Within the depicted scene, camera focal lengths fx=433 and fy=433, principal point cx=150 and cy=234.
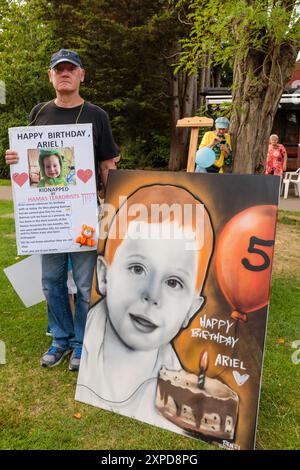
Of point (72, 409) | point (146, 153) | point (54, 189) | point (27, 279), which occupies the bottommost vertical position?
point (72, 409)

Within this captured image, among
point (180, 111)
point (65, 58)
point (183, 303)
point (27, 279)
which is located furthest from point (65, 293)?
point (180, 111)

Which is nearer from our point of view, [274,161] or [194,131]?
[194,131]

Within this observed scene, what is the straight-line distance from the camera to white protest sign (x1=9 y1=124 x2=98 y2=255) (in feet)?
8.71

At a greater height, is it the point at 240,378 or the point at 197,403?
the point at 240,378

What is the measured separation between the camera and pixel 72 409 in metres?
2.59

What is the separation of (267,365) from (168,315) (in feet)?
3.92

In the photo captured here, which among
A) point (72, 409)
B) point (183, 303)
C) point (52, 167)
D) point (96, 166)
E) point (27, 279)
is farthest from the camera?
point (27, 279)

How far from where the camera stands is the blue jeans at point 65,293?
2860mm

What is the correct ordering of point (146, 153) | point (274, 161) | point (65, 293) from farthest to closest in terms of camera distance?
1. point (146, 153)
2. point (274, 161)
3. point (65, 293)

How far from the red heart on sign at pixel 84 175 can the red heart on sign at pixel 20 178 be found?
1.09ft

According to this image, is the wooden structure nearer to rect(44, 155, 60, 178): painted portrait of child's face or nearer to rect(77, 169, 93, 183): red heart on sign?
rect(77, 169, 93, 183): red heart on sign

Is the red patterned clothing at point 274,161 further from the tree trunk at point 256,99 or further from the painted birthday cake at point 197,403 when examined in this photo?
the painted birthday cake at point 197,403

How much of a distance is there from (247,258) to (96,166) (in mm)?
1219

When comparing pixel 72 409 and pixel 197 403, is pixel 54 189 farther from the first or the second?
pixel 197 403
